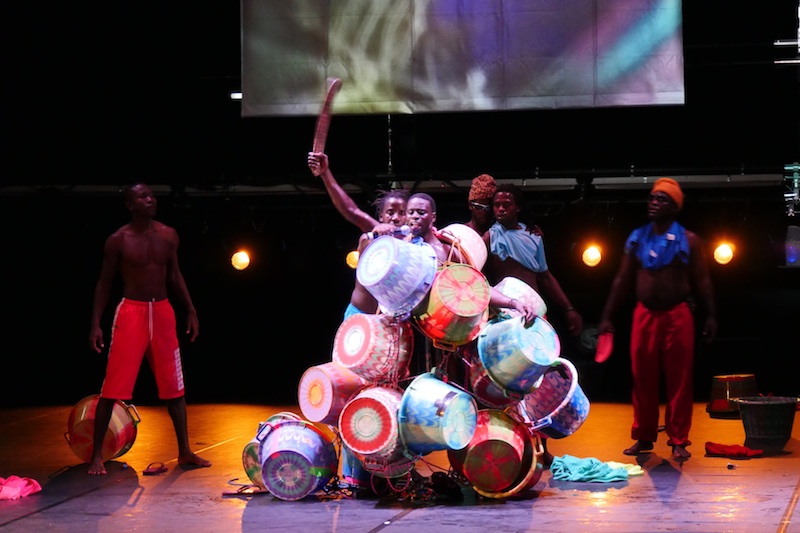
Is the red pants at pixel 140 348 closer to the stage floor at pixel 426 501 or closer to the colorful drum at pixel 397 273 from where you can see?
the stage floor at pixel 426 501

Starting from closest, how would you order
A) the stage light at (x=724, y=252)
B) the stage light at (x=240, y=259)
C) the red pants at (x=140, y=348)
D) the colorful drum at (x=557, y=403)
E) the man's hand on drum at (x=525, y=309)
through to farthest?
1. the man's hand on drum at (x=525, y=309)
2. the colorful drum at (x=557, y=403)
3. the red pants at (x=140, y=348)
4. the stage light at (x=724, y=252)
5. the stage light at (x=240, y=259)

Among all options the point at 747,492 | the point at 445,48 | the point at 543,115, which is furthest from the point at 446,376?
the point at 543,115

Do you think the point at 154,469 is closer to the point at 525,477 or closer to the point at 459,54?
the point at 525,477

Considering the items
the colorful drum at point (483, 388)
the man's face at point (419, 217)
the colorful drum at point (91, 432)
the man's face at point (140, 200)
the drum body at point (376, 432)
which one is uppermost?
the man's face at point (140, 200)

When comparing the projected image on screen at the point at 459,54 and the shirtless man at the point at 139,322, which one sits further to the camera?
the projected image on screen at the point at 459,54

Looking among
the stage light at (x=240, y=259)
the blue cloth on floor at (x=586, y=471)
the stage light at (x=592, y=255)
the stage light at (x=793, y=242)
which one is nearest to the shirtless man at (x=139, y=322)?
the blue cloth on floor at (x=586, y=471)

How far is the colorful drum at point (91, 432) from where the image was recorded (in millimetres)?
6570

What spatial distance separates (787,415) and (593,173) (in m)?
3.44

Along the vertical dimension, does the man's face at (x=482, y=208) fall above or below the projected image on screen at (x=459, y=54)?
below

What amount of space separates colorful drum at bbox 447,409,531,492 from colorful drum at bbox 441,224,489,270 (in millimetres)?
913

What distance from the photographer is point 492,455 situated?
5.21 metres

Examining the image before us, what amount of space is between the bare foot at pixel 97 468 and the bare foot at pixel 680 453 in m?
3.41

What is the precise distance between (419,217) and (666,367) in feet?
6.88

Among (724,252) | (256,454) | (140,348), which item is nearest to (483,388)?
(256,454)
